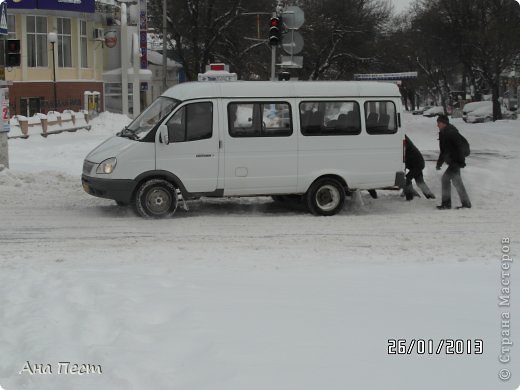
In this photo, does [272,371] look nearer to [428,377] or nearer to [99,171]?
[428,377]

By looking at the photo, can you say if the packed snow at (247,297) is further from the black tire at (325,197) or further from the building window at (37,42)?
the building window at (37,42)

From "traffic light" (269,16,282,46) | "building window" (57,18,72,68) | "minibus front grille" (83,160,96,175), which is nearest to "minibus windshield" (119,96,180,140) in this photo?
"minibus front grille" (83,160,96,175)

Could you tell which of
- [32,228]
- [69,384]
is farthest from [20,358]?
[32,228]

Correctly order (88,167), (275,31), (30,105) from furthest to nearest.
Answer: (30,105)
(275,31)
(88,167)

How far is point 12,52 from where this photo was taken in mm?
15914

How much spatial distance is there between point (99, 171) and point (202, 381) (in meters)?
7.49

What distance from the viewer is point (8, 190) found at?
14344mm

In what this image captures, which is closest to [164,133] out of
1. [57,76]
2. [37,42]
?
[37,42]

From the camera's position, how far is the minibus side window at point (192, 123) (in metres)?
11.9

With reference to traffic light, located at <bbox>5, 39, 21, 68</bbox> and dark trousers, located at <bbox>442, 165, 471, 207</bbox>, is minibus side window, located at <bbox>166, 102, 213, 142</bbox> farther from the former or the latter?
traffic light, located at <bbox>5, 39, 21, 68</bbox>

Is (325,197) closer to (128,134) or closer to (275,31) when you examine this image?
(128,134)

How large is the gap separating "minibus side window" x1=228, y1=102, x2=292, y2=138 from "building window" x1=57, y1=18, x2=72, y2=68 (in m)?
33.0

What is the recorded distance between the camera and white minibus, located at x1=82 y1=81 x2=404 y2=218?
11.9 m

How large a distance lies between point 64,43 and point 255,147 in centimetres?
3368
